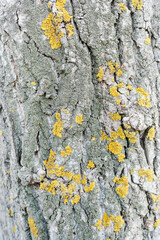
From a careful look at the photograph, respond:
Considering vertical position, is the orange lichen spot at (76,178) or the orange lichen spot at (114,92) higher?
the orange lichen spot at (114,92)

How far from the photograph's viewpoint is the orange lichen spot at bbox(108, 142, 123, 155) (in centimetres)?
114

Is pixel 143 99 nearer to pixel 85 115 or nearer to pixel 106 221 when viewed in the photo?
pixel 85 115

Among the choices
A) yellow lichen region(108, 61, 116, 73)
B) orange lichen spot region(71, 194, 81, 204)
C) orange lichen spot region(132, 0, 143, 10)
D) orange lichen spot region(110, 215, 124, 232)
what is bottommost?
orange lichen spot region(110, 215, 124, 232)

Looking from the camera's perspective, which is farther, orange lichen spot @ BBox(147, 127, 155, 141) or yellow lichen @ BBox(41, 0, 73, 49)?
orange lichen spot @ BBox(147, 127, 155, 141)

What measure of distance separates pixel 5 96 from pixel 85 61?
0.54 m

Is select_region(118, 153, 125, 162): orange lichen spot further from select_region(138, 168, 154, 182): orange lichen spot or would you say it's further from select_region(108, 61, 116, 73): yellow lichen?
select_region(108, 61, 116, 73): yellow lichen

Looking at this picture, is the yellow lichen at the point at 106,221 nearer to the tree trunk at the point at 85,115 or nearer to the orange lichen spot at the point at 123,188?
the tree trunk at the point at 85,115

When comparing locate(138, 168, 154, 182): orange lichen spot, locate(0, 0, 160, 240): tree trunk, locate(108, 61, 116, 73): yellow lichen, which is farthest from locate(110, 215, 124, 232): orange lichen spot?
locate(108, 61, 116, 73): yellow lichen

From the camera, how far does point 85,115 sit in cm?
112

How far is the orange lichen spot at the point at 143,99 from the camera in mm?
1129

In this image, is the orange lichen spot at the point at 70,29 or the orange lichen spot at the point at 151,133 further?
the orange lichen spot at the point at 151,133

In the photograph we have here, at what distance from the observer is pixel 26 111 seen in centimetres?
116

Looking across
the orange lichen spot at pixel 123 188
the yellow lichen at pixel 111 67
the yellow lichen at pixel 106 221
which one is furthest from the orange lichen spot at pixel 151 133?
the yellow lichen at pixel 106 221

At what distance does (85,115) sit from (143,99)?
343mm
